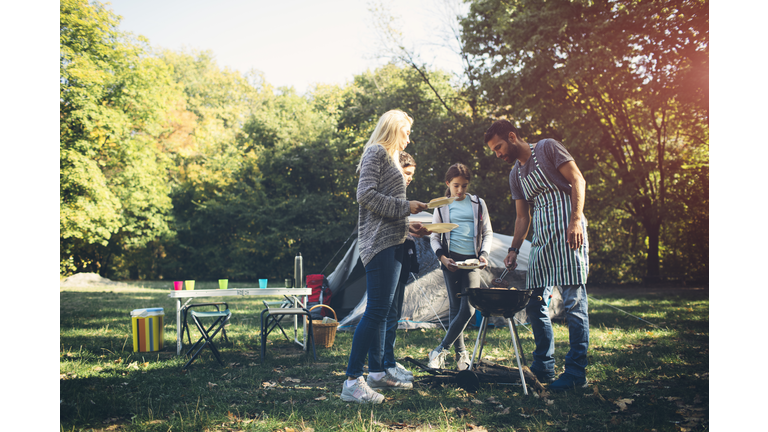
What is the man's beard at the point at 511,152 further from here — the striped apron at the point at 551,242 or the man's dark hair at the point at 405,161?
the man's dark hair at the point at 405,161

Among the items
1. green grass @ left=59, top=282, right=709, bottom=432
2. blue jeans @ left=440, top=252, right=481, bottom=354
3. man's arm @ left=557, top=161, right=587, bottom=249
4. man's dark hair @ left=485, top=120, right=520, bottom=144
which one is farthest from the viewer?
blue jeans @ left=440, top=252, right=481, bottom=354

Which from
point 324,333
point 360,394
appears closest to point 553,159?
point 360,394

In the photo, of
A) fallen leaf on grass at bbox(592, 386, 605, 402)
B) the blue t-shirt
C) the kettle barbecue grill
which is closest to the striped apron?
the kettle barbecue grill

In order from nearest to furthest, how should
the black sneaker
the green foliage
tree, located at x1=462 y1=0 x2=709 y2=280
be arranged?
1. the black sneaker
2. tree, located at x1=462 y1=0 x2=709 y2=280
3. the green foliage

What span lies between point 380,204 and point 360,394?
1.13 meters

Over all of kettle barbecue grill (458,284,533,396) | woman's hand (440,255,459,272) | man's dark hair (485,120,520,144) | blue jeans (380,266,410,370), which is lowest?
blue jeans (380,266,410,370)

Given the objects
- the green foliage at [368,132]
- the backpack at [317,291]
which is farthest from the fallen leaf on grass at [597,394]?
the green foliage at [368,132]

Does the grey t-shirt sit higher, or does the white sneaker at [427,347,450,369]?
the grey t-shirt

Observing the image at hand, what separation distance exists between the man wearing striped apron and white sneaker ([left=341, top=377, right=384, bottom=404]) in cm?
116

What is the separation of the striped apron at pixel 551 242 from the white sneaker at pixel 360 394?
1.31 m

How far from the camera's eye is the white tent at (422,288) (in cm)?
593

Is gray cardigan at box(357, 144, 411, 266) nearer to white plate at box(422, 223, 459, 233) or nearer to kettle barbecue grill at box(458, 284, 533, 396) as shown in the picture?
white plate at box(422, 223, 459, 233)

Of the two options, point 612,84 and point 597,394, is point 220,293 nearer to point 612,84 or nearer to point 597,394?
point 597,394

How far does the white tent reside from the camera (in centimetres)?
593
